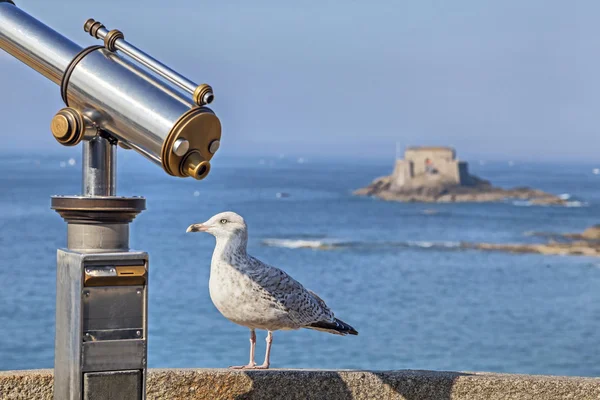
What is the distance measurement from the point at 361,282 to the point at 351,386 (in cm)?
3832

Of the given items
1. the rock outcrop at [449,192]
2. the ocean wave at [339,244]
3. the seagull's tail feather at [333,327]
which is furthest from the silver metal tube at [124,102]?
the rock outcrop at [449,192]

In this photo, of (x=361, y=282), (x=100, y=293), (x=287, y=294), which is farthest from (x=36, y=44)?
(x=361, y=282)

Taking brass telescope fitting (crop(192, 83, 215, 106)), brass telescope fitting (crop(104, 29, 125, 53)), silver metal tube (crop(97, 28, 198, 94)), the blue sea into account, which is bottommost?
the blue sea

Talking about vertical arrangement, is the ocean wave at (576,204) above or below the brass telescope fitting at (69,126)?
below

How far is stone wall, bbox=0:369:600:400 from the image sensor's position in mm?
4586

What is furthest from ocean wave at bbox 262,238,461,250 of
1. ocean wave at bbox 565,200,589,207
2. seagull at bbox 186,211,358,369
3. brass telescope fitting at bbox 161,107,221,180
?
brass telescope fitting at bbox 161,107,221,180

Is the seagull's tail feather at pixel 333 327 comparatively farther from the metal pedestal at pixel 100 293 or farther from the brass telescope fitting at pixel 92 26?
→ the brass telescope fitting at pixel 92 26

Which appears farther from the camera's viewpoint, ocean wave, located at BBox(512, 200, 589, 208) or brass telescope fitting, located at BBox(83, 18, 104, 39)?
ocean wave, located at BBox(512, 200, 589, 208)

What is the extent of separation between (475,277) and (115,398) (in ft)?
144

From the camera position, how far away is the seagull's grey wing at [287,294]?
14.7 feet

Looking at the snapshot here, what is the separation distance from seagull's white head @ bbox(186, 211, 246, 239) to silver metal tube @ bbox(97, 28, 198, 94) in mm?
1147

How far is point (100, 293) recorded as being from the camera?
11.4 ft

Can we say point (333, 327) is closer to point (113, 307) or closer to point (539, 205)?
point (113, 307)

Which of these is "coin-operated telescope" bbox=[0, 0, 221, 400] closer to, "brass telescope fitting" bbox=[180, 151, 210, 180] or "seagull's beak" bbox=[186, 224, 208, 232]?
"brass telescope fitting" bbox=[180, 151, 210, 180]
